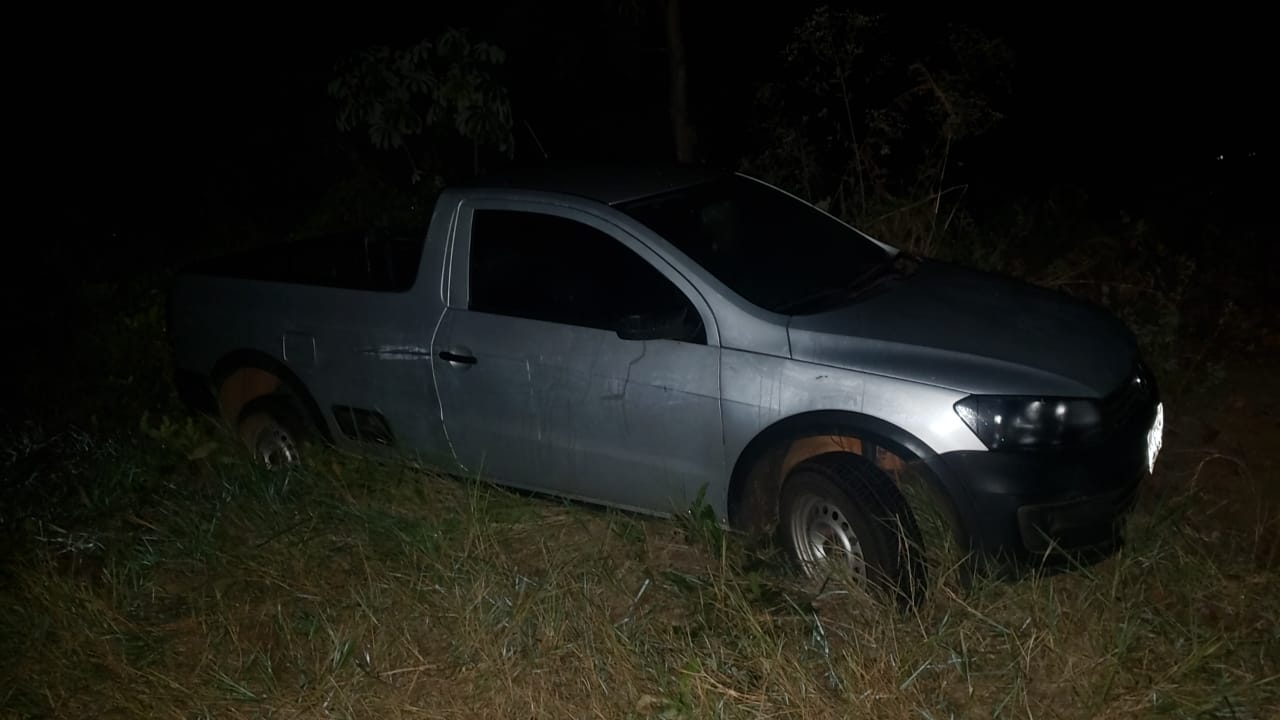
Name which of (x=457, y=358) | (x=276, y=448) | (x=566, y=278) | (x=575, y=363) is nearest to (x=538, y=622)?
(x=575, y=363)

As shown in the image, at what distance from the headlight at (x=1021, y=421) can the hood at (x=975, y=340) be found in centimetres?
4

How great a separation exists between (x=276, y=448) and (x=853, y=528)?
115 inches

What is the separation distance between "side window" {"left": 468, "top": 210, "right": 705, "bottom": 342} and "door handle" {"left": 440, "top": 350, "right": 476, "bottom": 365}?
199mm

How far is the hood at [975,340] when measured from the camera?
4.05m

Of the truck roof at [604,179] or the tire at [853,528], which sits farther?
the truck roof at [604,179]

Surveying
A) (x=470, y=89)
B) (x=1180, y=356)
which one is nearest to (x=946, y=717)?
(x=1180, y=356)

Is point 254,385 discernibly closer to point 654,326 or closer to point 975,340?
point 654,326

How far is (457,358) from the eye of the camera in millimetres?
4910

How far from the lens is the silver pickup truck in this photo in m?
4.02

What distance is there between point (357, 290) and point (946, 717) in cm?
305

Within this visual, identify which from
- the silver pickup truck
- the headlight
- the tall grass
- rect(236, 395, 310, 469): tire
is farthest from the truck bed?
the headlight

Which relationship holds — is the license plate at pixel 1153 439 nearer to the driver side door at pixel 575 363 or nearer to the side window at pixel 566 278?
the driver side door at pixel 575 363

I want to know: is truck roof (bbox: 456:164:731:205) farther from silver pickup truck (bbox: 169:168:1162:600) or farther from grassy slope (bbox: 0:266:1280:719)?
grassy slope (bbox: 0:266:1280:719)

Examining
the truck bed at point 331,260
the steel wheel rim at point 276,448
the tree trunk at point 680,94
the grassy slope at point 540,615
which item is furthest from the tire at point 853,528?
the tree trunk at point 680,94
